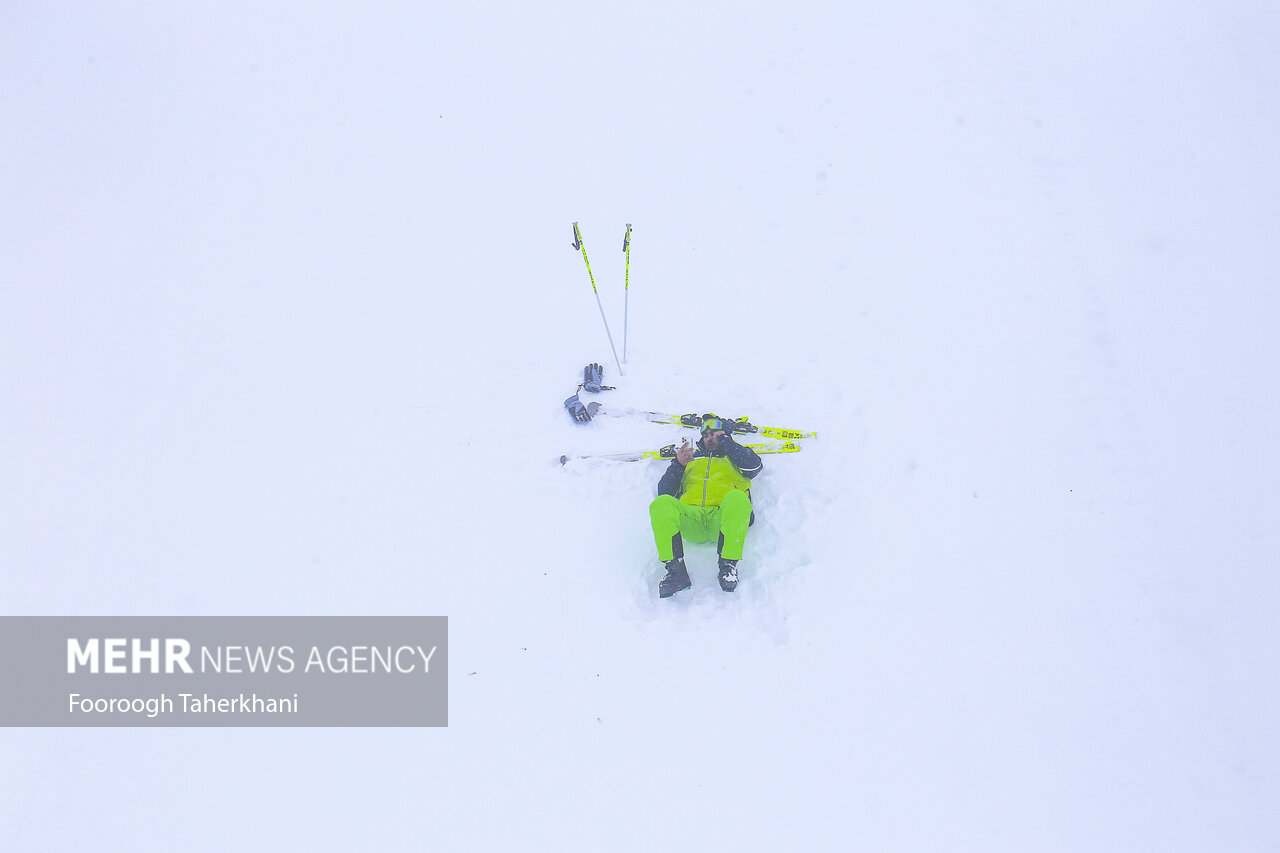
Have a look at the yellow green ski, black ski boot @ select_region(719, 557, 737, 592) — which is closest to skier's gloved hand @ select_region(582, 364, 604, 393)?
the yellow green ski

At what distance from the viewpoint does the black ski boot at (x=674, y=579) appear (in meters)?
5.62

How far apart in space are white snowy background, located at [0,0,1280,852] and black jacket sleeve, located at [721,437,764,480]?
1.39 feet

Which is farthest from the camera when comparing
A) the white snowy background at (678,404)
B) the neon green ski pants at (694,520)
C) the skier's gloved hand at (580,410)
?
the skier's gloved hand at (580,410)

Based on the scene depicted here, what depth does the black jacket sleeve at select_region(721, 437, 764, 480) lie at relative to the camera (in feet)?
20.1

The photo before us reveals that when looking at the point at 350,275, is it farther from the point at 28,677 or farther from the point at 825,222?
the point at 825,222

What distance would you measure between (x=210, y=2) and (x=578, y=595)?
1433 centimetres

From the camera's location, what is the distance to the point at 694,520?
5.82 meters

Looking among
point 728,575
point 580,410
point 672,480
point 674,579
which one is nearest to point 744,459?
point 672,480

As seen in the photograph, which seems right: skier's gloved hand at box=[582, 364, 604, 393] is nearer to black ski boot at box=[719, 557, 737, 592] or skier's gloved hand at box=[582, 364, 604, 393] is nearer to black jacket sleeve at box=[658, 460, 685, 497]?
black jacket sleeve at box=[658, 460, 685, 497]

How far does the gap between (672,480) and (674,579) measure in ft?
3.02

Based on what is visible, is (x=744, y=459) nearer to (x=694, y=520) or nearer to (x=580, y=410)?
(x=694, y=520)

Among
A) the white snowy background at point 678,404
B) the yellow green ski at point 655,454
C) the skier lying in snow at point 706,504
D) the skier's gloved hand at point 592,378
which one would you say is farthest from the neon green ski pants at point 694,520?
the skier's gloved hand at point 592,378

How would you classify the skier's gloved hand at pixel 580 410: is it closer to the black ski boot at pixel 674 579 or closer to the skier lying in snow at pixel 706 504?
the skier lying in snow at pixel 706 504

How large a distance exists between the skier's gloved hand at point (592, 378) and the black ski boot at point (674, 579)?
2.52 m
